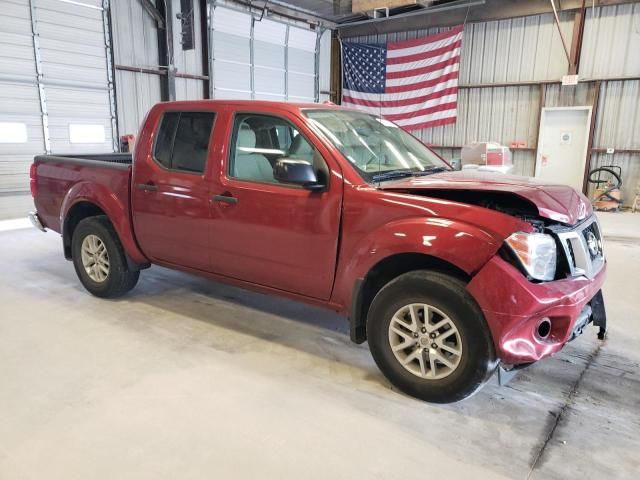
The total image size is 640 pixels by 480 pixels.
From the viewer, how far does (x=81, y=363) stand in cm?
311

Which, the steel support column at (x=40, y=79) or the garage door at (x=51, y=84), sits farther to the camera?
the steel support column at (x=40, y=79)

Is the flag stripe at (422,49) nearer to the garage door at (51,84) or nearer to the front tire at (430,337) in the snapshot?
the garage door at (51,84)

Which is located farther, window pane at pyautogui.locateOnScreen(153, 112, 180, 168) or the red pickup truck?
window pane at pyautogui.locateOnScreen(153, 112, 180, 168)

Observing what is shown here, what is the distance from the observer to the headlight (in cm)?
233

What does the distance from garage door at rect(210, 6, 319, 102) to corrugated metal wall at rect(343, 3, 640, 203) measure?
9.46 ft

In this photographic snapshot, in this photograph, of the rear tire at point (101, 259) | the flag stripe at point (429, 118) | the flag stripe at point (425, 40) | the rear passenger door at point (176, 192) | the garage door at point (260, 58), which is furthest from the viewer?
the flag stripe at point (429, 118)

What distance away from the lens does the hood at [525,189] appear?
2457 millimetres

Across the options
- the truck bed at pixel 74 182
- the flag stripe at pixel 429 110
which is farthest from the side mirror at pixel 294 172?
the flag stripe at pixel 429 110

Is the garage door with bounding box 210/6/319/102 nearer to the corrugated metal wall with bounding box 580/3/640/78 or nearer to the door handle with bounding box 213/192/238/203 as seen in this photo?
the corrugated metal wall with bounding box 580/3/640/78

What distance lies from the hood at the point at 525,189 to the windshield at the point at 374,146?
0.23 m

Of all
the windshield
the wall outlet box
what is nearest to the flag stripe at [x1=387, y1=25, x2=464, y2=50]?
the wall outlet box

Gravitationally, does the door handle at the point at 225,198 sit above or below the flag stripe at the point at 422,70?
below

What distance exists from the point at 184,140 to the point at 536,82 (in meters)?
11.0

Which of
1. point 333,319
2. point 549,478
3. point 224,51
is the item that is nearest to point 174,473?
point 549,478
